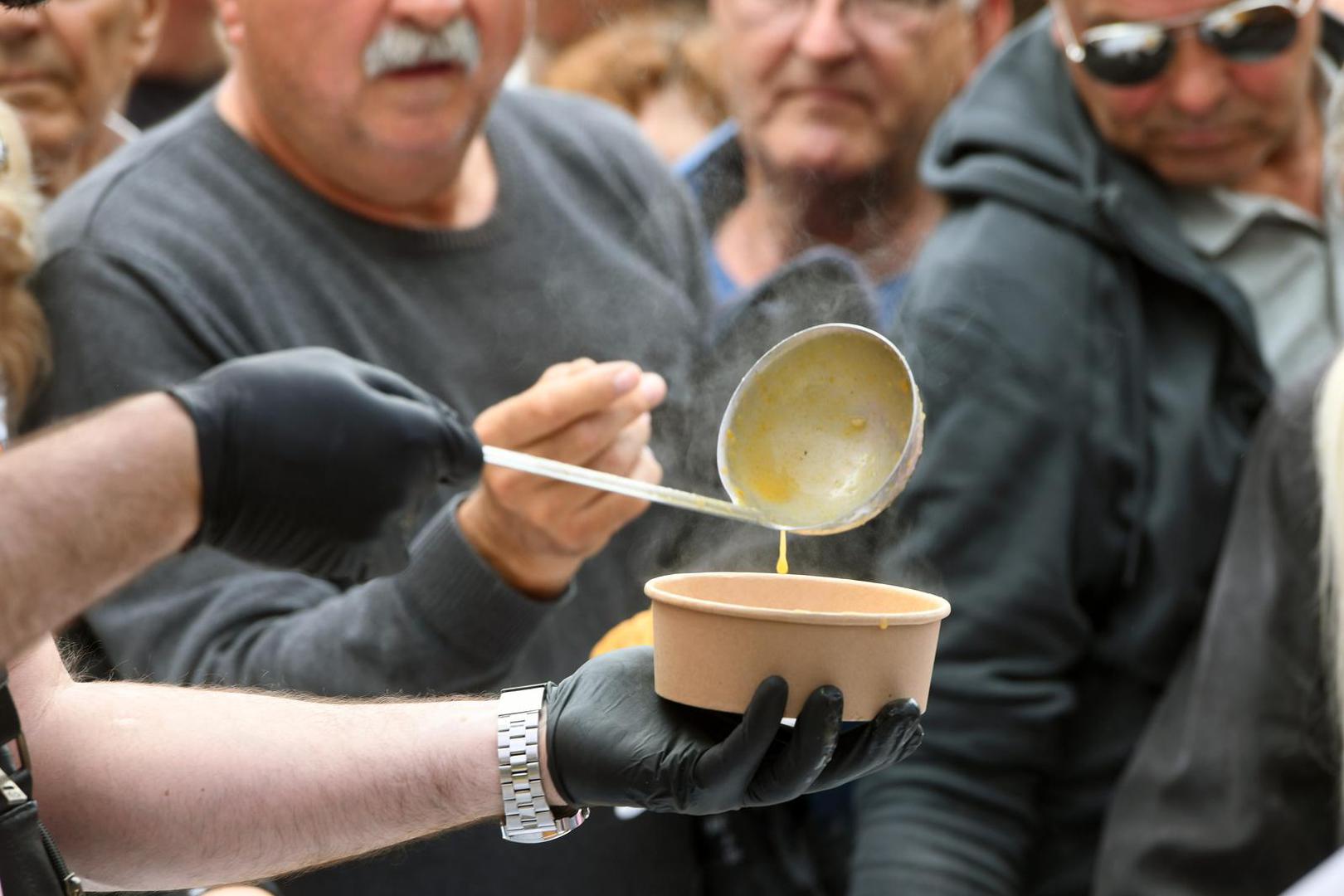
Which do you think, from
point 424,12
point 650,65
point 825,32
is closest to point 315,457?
point 424,12

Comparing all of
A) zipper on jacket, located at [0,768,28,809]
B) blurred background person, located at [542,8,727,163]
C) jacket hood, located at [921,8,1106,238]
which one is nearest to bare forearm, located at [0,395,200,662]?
zipper on jacket, located at [0,768,28,809]

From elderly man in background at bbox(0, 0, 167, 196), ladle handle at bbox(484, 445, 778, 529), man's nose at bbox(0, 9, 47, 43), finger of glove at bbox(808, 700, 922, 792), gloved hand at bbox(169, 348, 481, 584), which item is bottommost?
finger of glove at bbox(808, 700, 922, 792)

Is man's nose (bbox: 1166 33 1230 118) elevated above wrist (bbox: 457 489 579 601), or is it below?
above

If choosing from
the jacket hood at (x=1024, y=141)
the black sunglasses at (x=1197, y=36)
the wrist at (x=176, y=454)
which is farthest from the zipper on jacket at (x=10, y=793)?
the black sunglasses at (x=1197, y=36)

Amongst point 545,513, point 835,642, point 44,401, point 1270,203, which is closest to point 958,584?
point 545,513

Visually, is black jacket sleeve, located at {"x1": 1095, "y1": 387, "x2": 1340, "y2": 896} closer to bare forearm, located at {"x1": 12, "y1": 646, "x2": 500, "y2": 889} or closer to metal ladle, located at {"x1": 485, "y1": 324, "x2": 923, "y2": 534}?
metal ladle, located at {"x1": 485, "y1": 324, "x2": 923, "y2": 534}

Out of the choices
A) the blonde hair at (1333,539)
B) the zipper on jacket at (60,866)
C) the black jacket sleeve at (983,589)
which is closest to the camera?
the zipper on jacket at (60,866)

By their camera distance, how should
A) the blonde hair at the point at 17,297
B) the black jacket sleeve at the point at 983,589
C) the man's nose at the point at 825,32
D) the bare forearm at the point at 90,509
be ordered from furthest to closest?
the man's nose at the point at 825,32, the black jacket sleeve at the point at 983,589, the blonde hair at the point at 17,297, the bare forearm at the point at 90,509

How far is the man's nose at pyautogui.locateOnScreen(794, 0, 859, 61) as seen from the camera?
3.02 metres

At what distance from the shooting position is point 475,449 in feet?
5.41

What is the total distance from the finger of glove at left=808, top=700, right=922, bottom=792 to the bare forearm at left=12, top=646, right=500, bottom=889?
369 millimetres

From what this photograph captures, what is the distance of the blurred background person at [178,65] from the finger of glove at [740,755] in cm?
279

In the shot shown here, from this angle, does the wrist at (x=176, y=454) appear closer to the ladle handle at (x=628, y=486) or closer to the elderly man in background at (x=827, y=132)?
the ladle handle at (x=628, y=486)

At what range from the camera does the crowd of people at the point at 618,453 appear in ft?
5.19
